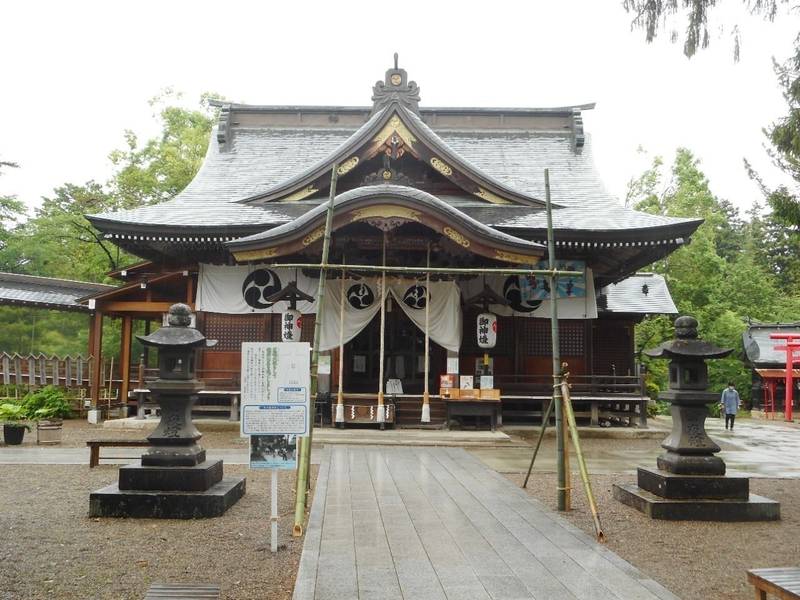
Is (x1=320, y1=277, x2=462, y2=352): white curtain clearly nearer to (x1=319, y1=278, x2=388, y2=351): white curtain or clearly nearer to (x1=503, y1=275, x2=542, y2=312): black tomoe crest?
(x1=319, y1=278, x2=388, y2=351): white curtain

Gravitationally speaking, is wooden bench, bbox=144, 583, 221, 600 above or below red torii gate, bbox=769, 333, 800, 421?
below

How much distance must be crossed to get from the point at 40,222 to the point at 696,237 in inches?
1113

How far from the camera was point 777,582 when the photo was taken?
3.49m

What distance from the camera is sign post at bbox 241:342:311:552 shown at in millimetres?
5262

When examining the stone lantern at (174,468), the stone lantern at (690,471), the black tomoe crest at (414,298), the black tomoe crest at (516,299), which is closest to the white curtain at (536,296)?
the black tomoe crest at (516,299)

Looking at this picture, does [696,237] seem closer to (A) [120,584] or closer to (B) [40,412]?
(B) [40,412]

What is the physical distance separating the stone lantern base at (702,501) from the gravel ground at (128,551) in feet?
12.4

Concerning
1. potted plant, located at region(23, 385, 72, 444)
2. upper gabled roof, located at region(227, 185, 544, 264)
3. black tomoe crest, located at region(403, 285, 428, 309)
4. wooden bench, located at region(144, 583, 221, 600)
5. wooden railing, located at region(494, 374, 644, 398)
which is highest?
upper gabled roof, located at region(227, 185, 544, 264)

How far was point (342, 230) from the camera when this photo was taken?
14.0m

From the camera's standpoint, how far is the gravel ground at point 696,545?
4.61 m

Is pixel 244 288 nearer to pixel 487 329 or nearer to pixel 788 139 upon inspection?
pixel 487 329

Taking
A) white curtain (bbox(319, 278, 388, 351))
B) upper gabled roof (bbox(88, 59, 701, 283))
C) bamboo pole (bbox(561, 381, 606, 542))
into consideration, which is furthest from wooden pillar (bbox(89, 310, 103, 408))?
bamboo pole (bbox(561, 381, 606, 542))

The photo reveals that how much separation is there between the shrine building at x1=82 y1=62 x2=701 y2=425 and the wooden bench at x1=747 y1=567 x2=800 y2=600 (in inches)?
372

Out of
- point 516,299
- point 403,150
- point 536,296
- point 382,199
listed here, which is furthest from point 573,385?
point 403,150
